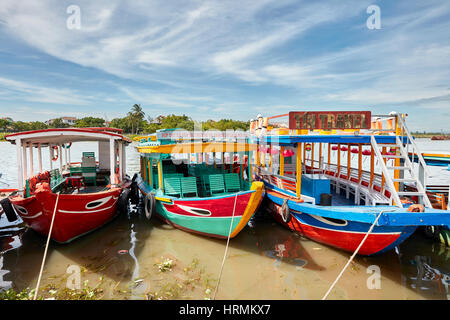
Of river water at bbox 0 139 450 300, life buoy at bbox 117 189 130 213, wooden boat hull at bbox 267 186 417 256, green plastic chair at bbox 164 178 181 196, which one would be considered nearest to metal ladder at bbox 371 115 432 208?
wooden boat hull at bbox 267 186 417 256

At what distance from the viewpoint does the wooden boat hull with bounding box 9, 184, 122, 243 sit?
625cm

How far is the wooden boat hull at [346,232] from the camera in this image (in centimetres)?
580

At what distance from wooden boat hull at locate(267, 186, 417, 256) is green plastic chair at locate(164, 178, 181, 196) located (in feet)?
10.0

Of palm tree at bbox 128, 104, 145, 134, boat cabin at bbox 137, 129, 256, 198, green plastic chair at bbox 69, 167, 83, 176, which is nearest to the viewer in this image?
boat cabin at bbox 137, 129, 256, 198

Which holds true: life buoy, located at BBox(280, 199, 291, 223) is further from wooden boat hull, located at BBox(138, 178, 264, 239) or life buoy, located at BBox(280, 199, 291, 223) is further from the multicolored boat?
the multicolored boat

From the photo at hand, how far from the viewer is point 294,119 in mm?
7160

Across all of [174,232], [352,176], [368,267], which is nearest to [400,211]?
[368,267]

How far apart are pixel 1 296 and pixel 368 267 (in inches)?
293

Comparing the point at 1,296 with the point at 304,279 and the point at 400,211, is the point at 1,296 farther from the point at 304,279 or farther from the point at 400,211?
the point at 400,211

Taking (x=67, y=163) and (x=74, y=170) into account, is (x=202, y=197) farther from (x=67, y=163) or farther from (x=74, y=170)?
(x=67, y=163)

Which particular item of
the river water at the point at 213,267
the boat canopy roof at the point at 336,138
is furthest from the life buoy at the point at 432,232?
the boat canopy roof at the point at 336,138

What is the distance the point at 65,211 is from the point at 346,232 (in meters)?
6.77

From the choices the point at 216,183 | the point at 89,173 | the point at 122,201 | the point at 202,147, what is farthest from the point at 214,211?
the point at 89,173

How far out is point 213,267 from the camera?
6367mm
